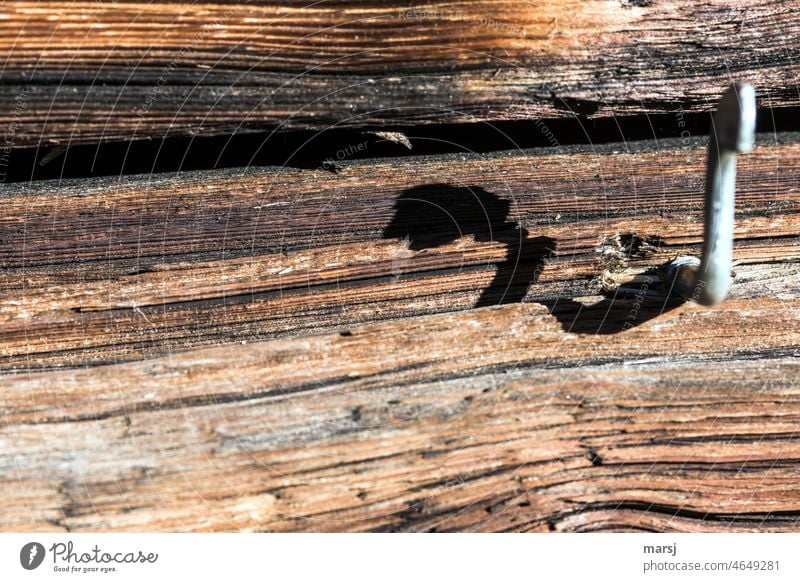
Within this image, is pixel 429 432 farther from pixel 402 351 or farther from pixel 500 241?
pixel 500 241

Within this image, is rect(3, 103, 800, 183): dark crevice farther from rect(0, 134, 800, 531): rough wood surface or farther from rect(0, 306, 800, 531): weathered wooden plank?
rect(0, 306, 800, 531): weathered wooden plank

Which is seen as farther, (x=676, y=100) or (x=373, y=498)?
(x=676, y=100)

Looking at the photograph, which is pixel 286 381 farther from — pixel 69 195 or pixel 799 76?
pixel 799 76

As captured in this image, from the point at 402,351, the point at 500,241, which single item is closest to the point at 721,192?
the point at 500,241

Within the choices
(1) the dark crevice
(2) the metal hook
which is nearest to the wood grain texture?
(1) the dark crevice

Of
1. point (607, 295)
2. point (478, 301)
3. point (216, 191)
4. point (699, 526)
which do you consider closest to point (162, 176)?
point (216, 191)

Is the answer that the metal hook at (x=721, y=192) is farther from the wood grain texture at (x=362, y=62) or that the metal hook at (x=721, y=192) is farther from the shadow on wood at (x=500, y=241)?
the wood grain texture at (x=362, y=62)

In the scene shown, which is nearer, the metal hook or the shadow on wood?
the metal hook

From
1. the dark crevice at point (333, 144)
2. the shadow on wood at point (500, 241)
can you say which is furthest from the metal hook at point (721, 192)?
the dark crevice at point (333, 144)
